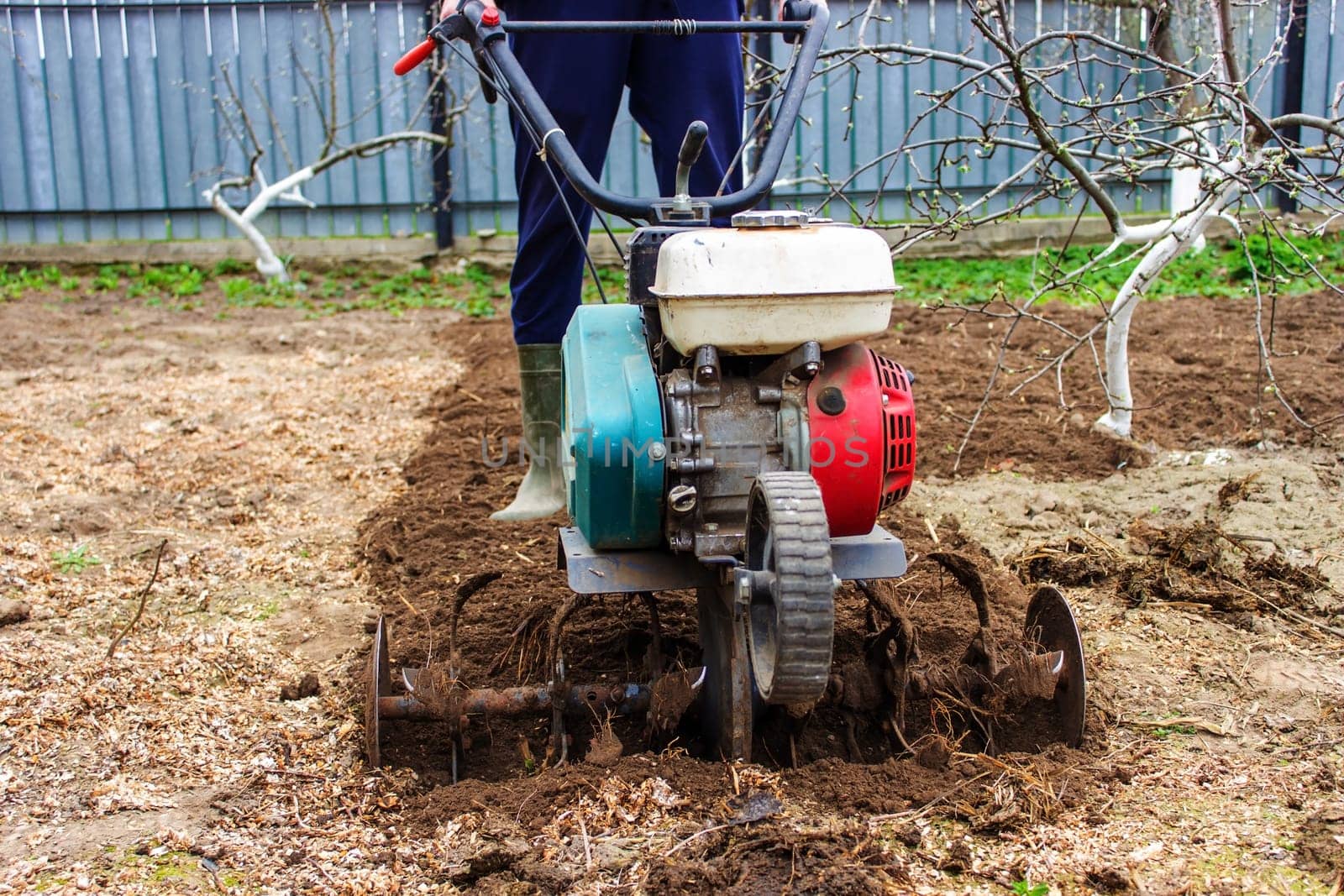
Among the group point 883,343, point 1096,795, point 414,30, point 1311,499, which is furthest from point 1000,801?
point 414,30

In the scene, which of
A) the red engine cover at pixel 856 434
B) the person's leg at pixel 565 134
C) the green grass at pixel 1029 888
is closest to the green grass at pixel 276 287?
the person's leg at pixel 565 134

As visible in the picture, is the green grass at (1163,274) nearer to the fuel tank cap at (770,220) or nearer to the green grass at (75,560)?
the green grass at (75,560)

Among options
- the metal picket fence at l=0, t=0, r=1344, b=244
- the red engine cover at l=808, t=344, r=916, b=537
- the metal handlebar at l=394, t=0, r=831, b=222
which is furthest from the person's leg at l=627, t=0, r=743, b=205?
the metal picket fence at l=0, t=0, r=1344, b=244

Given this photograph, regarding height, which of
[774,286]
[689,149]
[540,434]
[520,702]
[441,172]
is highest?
[441,172]

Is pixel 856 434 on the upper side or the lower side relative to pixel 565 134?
lower

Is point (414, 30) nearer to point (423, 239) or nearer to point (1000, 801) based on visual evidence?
point (423, 239)

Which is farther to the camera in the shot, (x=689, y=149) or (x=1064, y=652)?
(x=1064, y=652)

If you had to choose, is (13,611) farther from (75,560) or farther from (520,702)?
(520,702)

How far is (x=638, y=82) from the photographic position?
325 cm

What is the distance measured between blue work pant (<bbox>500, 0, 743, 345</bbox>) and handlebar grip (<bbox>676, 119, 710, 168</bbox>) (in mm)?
661

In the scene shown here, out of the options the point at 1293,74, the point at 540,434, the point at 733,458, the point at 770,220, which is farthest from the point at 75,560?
the point at 1293,74

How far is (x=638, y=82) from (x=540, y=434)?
1.06 metres

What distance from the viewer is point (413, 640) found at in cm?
318

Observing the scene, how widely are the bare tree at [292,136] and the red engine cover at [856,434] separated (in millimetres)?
6948
